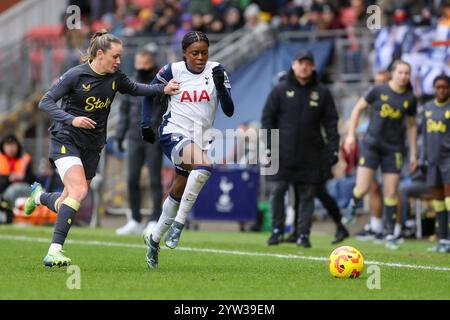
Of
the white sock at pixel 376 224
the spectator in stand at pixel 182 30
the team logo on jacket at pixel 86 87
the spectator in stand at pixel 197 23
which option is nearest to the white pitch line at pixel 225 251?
the team logo on jacket at pixel 86 87

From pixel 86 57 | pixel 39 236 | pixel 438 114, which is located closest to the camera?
pixel 86 57

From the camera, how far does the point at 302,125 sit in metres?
13.7

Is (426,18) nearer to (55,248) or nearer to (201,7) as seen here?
(201,7)

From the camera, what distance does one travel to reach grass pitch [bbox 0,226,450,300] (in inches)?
310

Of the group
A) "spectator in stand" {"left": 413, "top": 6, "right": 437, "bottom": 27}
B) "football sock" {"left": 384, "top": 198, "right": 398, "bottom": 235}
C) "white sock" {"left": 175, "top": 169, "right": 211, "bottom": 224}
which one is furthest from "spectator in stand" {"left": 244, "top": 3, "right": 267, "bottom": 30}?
"white sock" {"left": 175, "top": 169, "right": 211, "bottom": 224}

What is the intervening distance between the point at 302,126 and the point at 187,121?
3810 millimetres

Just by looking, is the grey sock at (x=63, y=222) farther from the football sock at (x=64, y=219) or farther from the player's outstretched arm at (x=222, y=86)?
the player's outstretched arm at (x=222, y=86)

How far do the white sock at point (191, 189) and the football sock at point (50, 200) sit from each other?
52.7 inches

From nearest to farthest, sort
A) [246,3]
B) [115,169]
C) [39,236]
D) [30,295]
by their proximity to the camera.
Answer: [30,295], [39,236], [115,169], [246,3]

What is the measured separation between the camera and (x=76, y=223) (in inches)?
757

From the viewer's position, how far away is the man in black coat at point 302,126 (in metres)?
13.7
